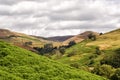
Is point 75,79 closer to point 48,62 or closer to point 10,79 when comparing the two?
point 48,62

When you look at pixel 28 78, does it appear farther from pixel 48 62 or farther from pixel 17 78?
pixel 48 62

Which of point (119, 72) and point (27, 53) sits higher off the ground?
point (27, 53)

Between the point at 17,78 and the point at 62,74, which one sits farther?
the point at 62,74

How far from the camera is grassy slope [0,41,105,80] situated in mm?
47000

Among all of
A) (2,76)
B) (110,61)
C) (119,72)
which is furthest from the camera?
(110,61)

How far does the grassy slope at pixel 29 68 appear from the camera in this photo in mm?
47000

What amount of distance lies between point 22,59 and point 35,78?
5.85 m

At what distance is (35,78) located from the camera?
4697 cm

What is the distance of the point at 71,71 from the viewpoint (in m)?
54.0

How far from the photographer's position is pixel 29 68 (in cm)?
4931

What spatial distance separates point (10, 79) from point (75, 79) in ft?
39.9

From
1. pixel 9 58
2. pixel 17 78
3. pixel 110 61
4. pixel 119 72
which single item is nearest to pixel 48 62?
pixel 9 58

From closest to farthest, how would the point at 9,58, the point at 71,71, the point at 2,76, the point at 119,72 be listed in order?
the point at 2,76
the point at 9,58
the point at 71,71
the point at 119,72

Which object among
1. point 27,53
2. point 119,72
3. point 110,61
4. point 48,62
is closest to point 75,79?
point 48,62
